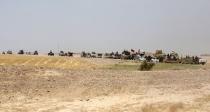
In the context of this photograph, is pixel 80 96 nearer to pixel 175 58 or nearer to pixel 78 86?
pixel 78 86

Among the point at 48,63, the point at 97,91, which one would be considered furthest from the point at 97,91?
the point at 48,63

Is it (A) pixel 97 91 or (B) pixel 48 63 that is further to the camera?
(B) pixel 48 63

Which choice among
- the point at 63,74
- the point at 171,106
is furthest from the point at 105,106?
the point at 63,74

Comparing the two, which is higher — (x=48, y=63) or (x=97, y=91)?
(x=48, y=63)

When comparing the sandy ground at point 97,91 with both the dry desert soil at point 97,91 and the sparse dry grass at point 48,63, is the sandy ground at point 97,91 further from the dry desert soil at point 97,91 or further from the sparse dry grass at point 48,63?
the sparse dry grass at point 48,63

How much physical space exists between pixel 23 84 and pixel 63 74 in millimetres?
4490

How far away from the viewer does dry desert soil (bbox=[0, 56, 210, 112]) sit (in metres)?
22.8

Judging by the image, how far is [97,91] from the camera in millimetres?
27641

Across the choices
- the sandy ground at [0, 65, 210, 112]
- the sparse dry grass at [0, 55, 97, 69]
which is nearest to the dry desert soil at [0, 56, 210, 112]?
the sandy ground at [0, 65, 210, 112]

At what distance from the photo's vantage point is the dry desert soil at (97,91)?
2281cm

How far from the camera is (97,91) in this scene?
27.6 meters

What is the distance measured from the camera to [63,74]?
3275 centimetres

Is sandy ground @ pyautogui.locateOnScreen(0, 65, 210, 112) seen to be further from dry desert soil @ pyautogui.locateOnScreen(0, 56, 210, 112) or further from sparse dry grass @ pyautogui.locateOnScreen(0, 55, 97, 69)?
sparse dry grass @ pyautogui.locateOnScreen(0, 55, 97, 69)

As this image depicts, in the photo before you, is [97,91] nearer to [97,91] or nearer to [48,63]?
[97,91]
